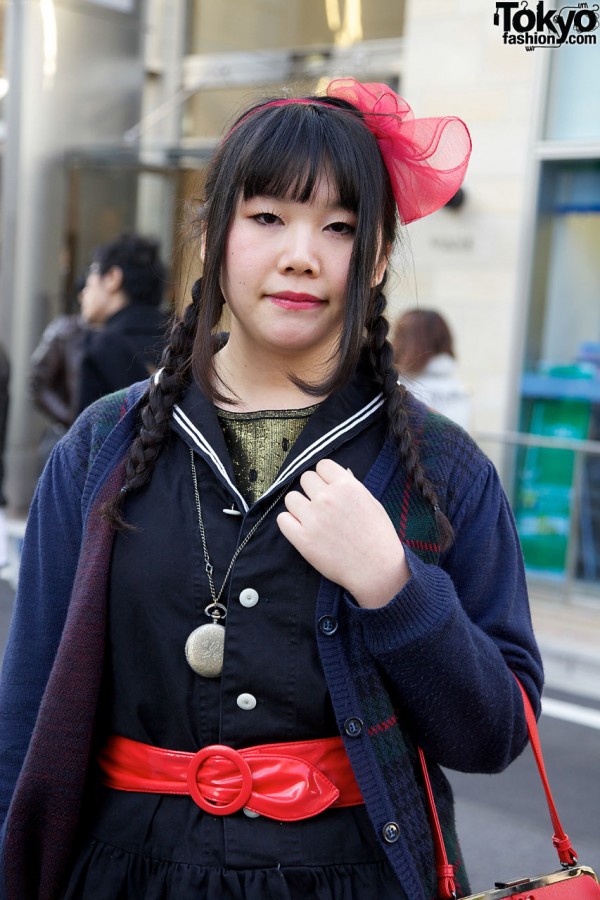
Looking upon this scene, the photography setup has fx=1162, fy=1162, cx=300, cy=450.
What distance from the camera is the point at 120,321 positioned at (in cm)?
601

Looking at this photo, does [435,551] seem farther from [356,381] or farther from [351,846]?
[351,846]

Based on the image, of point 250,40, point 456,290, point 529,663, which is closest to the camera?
point 529,663

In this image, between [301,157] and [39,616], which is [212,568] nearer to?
[39,616]

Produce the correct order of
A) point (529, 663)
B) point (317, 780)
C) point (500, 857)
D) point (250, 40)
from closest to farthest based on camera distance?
point (317, 780) < point (529, 663) < point (500, 857) < point (250, 40)

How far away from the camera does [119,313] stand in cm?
606

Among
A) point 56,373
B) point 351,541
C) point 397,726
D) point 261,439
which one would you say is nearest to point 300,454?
point 261,439

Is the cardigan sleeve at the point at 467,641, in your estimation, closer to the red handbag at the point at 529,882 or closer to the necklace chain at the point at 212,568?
the red handbag at the point at 529,882

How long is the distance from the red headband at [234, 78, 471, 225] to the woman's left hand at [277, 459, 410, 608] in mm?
499

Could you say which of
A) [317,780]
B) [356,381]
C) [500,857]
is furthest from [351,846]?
[500,857]

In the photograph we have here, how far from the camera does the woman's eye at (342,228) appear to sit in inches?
66.6

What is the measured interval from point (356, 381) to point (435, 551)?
31cm

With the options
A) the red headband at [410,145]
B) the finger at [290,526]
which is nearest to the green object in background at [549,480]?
the red headband at [410,145]

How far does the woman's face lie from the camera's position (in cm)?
166

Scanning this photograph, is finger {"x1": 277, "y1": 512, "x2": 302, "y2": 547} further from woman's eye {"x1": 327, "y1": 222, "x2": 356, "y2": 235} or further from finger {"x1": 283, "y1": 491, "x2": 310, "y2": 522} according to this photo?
woman's eye {"x1": 327, "y1": 222, "x2": 356, "y2": 235}
